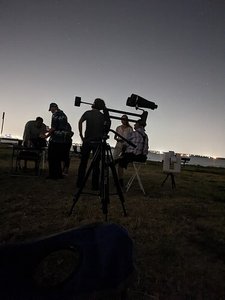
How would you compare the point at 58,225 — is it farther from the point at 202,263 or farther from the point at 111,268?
the point at 111,268

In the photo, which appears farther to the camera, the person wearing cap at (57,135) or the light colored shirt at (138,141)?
the person wearing cap at (57,135)

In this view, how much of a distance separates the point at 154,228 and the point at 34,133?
7.44 m

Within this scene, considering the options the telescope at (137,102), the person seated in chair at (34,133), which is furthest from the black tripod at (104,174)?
the person seated in chair at (34,133)

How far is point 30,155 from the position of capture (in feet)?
31.9

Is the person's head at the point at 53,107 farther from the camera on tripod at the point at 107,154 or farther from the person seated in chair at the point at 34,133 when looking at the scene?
the camera on tripod at the point at 107,154

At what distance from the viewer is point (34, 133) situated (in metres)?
10.6

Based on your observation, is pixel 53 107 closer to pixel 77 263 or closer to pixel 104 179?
pixel 104 179

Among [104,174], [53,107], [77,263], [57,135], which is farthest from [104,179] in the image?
[53,107]

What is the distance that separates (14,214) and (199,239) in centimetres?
313

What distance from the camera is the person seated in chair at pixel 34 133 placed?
33.8 ft

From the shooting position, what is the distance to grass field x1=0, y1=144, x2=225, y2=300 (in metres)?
2.75

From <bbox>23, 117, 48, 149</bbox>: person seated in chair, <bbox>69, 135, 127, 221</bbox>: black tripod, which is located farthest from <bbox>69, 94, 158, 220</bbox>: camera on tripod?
<bbox>23, 117, 48, 149</bbox>: person seated in chair

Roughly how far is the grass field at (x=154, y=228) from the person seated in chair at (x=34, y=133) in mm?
2799

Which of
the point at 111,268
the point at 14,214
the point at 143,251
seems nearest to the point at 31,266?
the point at 111,268
